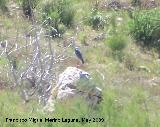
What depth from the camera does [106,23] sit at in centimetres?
936

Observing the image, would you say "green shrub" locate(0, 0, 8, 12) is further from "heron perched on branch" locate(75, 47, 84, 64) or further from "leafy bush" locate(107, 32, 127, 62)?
"heron perched on branch" locate(75, 47, 84, 64)

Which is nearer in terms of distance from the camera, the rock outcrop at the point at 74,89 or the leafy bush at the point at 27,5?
the rock outcrop at the point at 74,89

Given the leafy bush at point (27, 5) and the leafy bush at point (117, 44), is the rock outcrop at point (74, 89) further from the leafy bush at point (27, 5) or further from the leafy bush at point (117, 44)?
the leafy bush at point (27, 5)

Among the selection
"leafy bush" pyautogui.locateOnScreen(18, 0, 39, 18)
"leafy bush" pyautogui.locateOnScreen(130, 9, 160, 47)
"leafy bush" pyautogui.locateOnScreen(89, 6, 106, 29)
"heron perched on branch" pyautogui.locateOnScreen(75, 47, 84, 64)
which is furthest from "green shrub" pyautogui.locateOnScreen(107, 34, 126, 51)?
"leafy bush" pyautogui.locateOnScreen(18, 0, 39, 18)

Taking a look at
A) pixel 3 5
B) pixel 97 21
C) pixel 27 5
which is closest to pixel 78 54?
pixel 97 21

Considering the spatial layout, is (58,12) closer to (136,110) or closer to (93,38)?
(93,38)

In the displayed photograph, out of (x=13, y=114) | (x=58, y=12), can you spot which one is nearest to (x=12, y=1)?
(x=58, y=12)

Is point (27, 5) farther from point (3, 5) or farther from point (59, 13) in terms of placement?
point (59, 13)

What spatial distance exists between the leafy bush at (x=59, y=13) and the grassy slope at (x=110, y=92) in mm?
233

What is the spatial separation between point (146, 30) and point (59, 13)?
5.22ft

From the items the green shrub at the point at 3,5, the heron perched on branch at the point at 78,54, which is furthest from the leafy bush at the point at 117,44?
the green shrub at the point at 3,5

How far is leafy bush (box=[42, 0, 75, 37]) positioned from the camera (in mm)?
8891

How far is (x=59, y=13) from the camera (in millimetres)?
9203

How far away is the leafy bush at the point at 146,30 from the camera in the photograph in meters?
8.81
